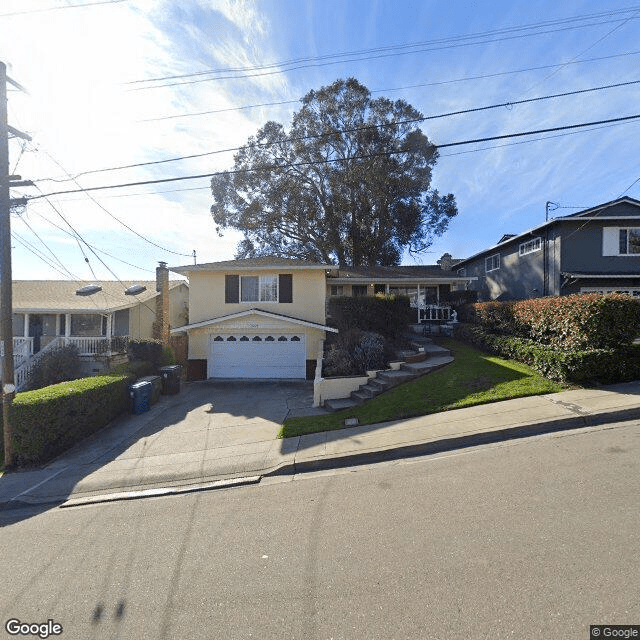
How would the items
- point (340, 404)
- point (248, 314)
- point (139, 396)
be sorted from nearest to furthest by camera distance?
point (340, 404) → point (139, 396) → point (248, 314)

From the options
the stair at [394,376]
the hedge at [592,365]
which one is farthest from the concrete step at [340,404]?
the hedge at [592,365]

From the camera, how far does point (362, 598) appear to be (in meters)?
3.13

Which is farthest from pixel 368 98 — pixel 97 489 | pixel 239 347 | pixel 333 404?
pixel 97 489

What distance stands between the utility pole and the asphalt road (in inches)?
139

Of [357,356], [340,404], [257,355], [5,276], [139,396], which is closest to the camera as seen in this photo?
[5,276]

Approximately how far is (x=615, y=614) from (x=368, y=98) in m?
33.3

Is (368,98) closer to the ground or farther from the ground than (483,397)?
farther from the ground

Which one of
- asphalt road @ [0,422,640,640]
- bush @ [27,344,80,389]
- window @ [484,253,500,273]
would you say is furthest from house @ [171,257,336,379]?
window @ [484,253,500,273]

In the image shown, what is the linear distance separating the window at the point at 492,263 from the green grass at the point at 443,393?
613 inches

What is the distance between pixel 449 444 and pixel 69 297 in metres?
19.0

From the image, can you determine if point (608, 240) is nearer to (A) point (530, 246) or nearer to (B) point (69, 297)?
(A) point (530, 246)

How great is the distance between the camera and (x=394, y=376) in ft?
36.7

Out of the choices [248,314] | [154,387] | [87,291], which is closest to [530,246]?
[248,314]

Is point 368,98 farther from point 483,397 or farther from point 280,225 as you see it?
point 483,397
